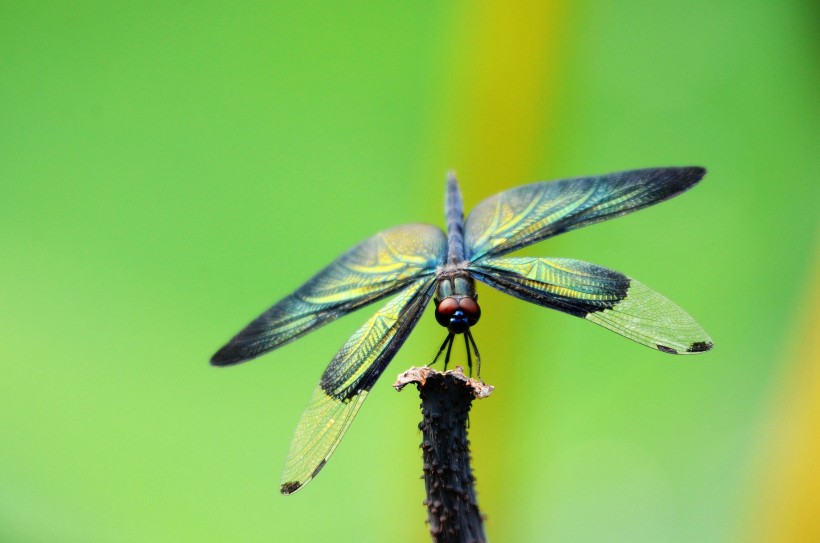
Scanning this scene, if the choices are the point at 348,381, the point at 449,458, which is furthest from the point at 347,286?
the point at 449,458

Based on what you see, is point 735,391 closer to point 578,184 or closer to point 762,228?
point 762,228

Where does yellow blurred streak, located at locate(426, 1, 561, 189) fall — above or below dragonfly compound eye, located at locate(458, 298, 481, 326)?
above

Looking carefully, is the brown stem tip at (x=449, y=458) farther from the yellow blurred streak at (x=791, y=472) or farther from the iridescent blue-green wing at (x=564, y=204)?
the yellow blurred streak at (x=791, y=472)

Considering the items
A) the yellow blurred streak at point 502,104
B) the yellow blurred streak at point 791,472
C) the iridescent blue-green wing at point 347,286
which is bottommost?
the yellow blurred streak at point 791,472

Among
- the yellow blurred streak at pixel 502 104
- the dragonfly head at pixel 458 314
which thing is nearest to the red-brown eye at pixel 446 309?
the dragonfly head at pixel 458 314

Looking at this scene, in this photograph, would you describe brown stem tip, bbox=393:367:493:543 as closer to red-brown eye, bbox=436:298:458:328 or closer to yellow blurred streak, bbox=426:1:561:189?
red-brown eye, bbox=436:298:458:328

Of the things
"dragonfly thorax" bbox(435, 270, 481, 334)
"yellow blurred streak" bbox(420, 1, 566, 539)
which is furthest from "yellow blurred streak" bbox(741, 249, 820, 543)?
"dragonfly thorax" bbox(435, 270, 481, 334)

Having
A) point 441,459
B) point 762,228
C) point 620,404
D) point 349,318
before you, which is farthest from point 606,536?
point 441,459
